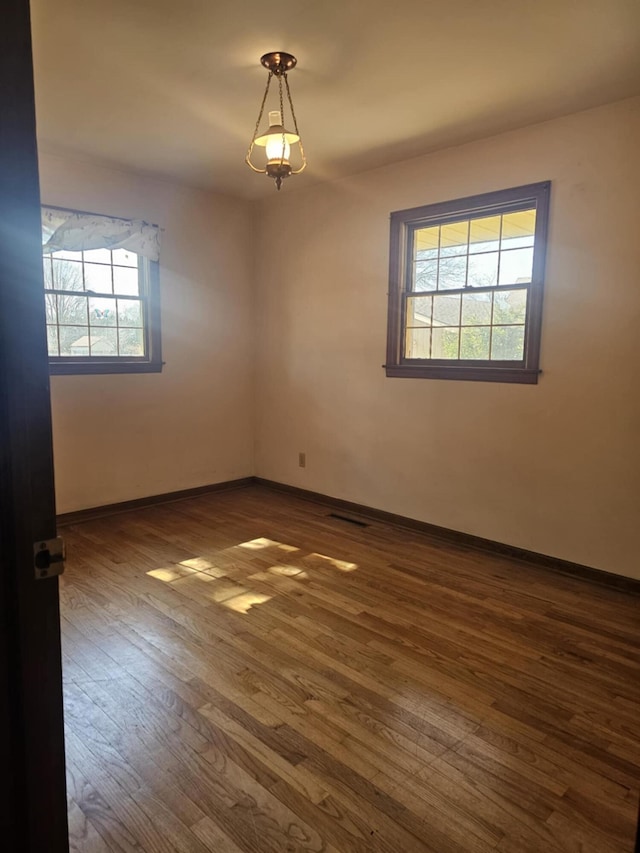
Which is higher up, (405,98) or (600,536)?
(405,98)

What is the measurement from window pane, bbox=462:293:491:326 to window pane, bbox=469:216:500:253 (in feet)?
1.02

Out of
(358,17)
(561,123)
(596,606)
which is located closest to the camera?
(358,17)

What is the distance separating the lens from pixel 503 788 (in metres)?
1.72

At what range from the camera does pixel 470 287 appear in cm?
374

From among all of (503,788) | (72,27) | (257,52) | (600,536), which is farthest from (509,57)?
(503,788)

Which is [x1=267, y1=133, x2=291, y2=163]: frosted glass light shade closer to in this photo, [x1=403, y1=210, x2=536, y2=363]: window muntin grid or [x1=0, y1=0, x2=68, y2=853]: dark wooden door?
[x1=403, y1=210, x2=536, y2=363]: window muntin grid

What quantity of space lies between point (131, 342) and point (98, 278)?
56 cm

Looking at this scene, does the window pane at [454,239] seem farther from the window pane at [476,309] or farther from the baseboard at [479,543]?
the baseboard at [479,543]

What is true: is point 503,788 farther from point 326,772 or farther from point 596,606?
point 596,606

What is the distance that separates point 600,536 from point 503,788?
1963 mm

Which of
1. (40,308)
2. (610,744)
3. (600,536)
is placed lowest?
(610,744)

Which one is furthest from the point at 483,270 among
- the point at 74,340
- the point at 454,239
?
the point at 74,340

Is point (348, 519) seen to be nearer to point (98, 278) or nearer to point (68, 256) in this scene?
point (98, 278)

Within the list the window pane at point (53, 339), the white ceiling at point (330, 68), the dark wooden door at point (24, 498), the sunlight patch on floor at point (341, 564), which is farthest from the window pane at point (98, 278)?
the dark wooden door at point (24, 498)
